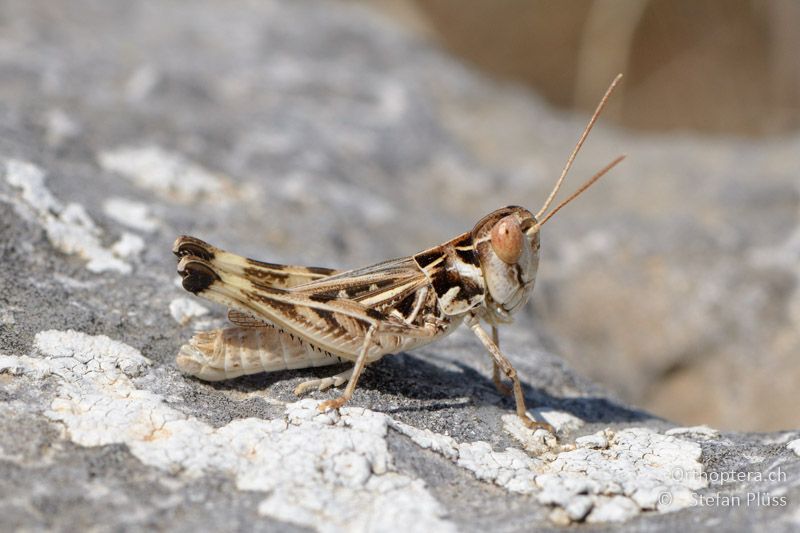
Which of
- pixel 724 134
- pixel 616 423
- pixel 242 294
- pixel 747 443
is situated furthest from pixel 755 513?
pixel 724 134

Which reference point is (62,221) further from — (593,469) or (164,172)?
(593,469)

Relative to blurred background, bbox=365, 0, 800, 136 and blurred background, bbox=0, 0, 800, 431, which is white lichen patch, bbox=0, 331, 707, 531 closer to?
blurred background, bbox=0, 0, 800, 431

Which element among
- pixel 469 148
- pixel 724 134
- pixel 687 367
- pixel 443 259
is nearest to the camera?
pixel 443 259

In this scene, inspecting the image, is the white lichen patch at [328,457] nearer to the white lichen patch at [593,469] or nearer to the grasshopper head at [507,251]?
the white lichen patch at [593,469]

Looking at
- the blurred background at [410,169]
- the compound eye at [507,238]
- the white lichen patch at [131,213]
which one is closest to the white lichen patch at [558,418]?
the blurred background at [410,169]

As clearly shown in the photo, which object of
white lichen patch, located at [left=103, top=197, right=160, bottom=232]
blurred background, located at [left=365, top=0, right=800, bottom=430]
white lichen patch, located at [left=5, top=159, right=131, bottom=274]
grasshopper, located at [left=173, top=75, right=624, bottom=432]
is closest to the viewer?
grasshopper, located at [left=173, top=75, right=624, bottom=432]

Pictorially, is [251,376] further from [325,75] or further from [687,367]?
[325,75]

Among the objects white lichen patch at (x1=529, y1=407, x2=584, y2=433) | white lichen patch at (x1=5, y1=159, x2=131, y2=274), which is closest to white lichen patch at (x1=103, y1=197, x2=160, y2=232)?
white lichen patch at (x1=5, y1=159, x2=131, y2=274)
